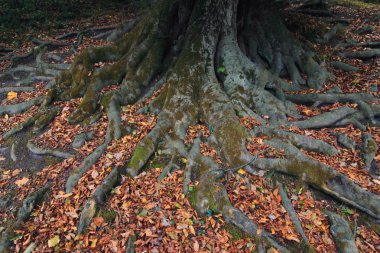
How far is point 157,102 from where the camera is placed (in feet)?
19.3

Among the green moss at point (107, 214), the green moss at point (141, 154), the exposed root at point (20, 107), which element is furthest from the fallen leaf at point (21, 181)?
the exposed root at point (20, 107)

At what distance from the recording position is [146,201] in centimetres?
430

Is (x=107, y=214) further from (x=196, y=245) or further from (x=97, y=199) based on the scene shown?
(x=196, y=245)

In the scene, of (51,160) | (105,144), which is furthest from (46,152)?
(105,144)

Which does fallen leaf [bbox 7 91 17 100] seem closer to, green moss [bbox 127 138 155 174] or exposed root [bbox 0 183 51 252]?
exposed root [bbox 0 183 51 252]

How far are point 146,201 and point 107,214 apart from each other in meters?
0.57

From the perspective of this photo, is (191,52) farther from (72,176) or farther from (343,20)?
(343,20)

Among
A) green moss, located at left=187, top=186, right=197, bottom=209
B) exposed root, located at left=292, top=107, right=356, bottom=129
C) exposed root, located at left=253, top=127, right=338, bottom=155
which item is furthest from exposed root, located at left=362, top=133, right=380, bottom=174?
green moss, located at left=187, top=186, right=197, bottom=209

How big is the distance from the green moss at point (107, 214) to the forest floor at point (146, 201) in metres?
0.01

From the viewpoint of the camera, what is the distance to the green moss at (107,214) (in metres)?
4.12

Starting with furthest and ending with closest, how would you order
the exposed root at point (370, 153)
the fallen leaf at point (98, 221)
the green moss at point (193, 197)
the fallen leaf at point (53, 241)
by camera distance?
the exposed root at point (370, 153)
the green moss at point (193, 197)
the fallen leaf at point (98, 221)
the fallen leaf at point (53, 241)

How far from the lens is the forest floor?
12.7ft

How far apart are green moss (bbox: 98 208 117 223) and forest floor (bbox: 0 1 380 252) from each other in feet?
0.05

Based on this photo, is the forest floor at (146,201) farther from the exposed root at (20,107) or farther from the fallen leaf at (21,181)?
the exposed root at (20,107)
